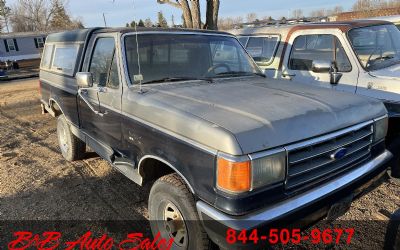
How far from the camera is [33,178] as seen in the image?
4.95m

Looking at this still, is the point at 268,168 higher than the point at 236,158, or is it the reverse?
the point at 236,158

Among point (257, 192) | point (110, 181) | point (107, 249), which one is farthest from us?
point (110, 181)

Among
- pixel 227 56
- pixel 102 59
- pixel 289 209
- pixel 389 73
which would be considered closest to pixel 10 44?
pixel 102 59

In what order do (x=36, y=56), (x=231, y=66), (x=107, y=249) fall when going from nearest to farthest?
(x=107, y=249)
(x=231, y=66)
(x=36, y=56)

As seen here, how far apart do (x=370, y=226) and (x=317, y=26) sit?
10.3 feet

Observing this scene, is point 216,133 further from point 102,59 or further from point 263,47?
point 263,47

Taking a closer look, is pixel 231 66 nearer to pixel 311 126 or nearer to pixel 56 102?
pixel 311 126

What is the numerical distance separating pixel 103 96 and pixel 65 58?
1.88 metres

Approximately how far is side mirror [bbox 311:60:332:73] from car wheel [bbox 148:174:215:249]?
2997 millimetres

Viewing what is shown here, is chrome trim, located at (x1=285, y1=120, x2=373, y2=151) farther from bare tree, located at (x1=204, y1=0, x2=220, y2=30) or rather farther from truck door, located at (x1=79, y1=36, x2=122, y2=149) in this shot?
bare tree, located at (x1=204, y1=0, x2=220, y2=30)

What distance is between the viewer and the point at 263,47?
6129 millimetres

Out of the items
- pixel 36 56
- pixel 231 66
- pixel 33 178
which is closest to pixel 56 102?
pixel 33 178

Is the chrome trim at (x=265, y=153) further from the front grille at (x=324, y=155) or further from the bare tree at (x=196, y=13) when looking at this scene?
the bare tree at (x=196, y=13)

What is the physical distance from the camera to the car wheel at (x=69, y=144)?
5265 mm
